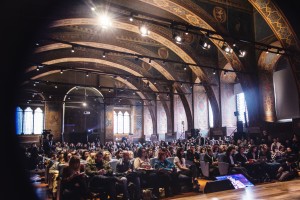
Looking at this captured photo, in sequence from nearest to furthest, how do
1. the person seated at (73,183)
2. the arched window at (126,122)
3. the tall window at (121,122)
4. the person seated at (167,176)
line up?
the person seated at (73,183) < the person seated at (167,176) < the tall window at (121,122) < the arched window at (126,122)

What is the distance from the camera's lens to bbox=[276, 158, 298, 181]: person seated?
24.3 ft

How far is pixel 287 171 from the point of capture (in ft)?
25.1

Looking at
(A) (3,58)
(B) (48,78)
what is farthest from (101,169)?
(B) (48,78)

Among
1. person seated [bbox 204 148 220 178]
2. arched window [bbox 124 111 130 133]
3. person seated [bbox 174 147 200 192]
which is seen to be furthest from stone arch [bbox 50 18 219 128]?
arched window [bbox 124 111 130 133]

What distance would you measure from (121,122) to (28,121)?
923 centimetres

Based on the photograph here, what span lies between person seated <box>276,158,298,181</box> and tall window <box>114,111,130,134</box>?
20222 mm

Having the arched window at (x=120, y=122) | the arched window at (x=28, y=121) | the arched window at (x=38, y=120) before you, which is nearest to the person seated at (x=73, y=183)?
the arched window at (x=38, y=120)

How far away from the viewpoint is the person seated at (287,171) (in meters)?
7.40

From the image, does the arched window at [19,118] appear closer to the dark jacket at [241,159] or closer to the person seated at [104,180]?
the person seated at [104,180]

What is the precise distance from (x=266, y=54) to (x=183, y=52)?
4898 millimetres

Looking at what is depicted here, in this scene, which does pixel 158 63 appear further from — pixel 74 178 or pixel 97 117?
pixel 74 178

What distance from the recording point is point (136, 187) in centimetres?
606

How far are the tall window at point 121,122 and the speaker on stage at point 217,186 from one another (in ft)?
73.6

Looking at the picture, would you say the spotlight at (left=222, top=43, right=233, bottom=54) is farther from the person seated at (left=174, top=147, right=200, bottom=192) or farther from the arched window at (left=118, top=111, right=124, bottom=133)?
the arched window at (left=118, top=111, right=124, bottom=133)
